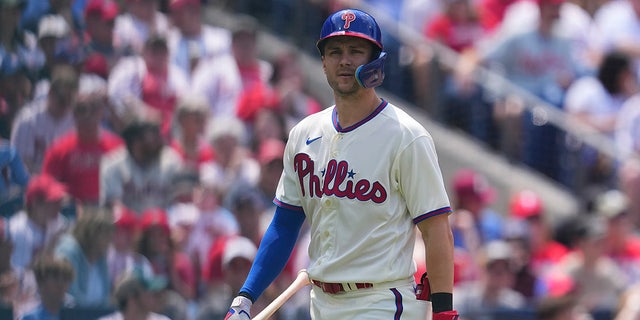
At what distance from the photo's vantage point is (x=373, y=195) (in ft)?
17.5

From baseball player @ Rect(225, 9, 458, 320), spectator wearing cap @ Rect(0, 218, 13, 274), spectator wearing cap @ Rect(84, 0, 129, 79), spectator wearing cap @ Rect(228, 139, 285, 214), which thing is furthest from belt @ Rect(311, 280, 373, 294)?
spectator wearing cap @ Rect(84, 0, 129, 79)

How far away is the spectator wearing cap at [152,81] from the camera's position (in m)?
10.1

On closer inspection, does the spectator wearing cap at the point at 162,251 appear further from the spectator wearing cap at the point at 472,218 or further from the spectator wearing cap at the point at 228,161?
the spectator wearing cap at the point at 472,218

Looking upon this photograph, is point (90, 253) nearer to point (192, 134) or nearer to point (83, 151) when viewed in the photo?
point (83, 151)

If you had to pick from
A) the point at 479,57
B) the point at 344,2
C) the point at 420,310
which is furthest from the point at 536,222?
the point at 420,310

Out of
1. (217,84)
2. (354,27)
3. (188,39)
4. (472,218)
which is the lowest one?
(472,218)

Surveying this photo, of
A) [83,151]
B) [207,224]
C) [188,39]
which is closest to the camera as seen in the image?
[83,151]

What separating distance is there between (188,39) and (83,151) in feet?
6.97

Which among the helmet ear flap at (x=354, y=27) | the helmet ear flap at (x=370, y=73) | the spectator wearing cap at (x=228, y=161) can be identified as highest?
the helmet ear flap at (x=354, y=27)

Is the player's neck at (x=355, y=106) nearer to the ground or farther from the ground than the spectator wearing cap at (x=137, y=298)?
farther from the ground

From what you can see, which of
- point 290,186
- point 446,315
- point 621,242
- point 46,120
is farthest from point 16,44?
point 621,242

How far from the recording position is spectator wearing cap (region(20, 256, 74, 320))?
768 cm

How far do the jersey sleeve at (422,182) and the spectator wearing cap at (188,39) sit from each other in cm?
576

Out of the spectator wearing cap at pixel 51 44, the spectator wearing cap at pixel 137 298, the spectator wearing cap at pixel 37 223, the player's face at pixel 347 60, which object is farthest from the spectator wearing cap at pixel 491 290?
the player's face at pixel 347 60
